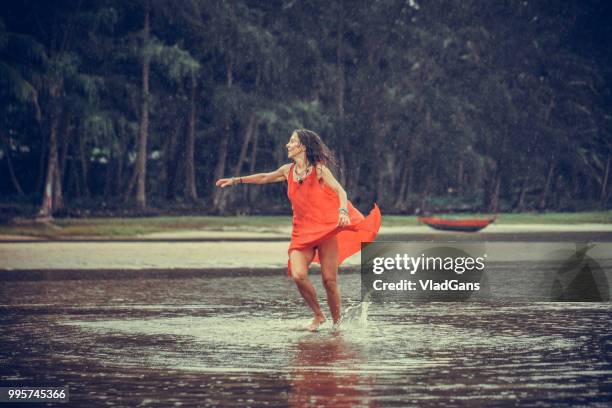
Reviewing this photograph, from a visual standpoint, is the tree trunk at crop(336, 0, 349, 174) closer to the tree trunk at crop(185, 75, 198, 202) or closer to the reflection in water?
the tree trunk at crop(185, 75, 198, 202)

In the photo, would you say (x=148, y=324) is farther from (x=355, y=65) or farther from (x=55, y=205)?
(x=355, y=65)

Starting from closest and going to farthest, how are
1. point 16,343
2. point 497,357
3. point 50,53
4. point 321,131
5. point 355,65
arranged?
point 497,357 → point 16,343 → point 50,53 → point 321,131 → point 355,65

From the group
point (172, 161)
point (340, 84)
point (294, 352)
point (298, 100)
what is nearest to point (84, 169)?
point (172, 161)

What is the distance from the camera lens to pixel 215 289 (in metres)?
16.6

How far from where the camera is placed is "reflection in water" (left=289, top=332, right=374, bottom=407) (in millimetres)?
7426

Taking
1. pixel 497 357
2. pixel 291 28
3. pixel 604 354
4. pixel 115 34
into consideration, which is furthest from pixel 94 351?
pixel 291 28

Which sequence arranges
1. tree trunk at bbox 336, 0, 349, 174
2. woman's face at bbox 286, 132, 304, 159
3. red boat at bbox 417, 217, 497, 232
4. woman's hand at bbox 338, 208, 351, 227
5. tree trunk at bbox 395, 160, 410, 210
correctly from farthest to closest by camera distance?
tree trunk at bbox 395, 160, 410, 210 < tree trunk at bbox 336, 0, 349, 174 < red boat at bbox 417, 217, 497, 232 < woman's face at bbox 286, 132, 304, 159 < woman's hand at bbox 338, 208, 351, 227

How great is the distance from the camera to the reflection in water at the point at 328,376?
7.43m

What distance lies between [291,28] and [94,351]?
47.1 meters

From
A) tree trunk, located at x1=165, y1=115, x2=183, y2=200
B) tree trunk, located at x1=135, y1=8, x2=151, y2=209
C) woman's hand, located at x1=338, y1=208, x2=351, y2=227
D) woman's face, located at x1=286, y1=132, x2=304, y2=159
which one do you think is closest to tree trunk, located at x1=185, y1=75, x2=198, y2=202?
tree trunk, located at x1=165, y1=115, x2=183, y2=200

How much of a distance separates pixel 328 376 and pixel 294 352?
1.41 metres

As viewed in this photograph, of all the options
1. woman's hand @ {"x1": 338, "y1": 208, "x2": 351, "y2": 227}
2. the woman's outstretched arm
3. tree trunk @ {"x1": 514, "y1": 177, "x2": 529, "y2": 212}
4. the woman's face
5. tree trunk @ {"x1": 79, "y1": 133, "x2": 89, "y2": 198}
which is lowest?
tree trunk @ {"x1": 514, "y1": 177, "x2": 529, "y2": 212}

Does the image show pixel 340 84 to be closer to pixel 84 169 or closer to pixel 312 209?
pixel 84 169

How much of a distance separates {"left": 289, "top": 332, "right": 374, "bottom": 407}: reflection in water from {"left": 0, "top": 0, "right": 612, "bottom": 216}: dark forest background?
29503 mm
